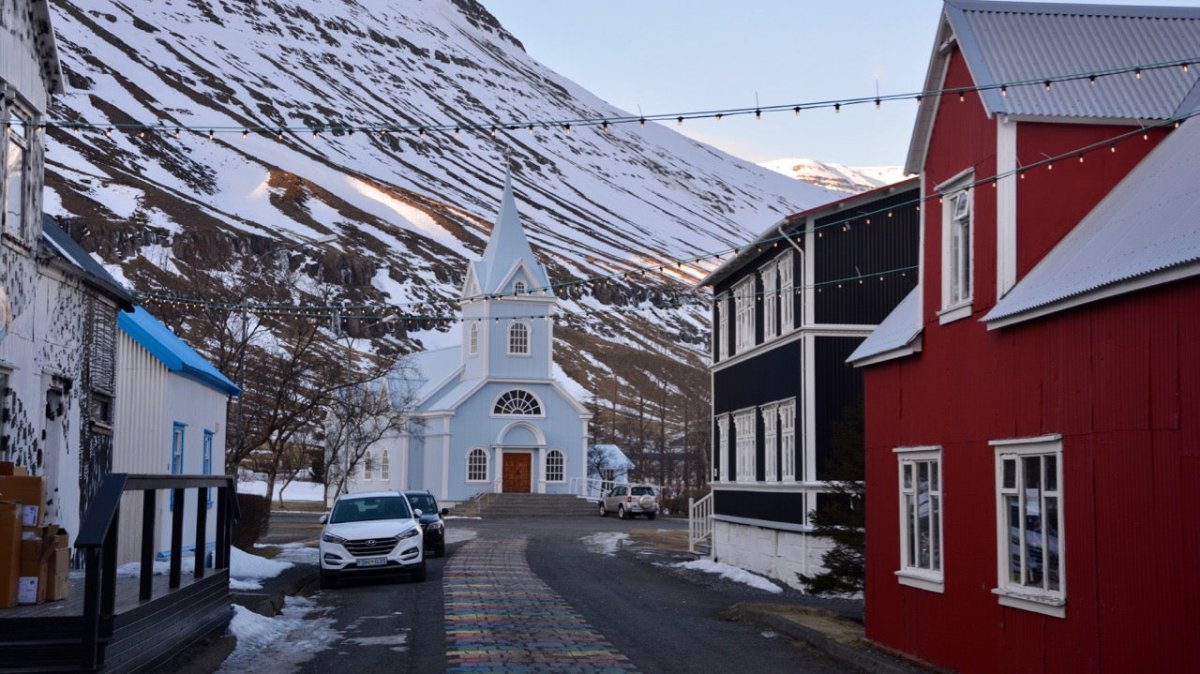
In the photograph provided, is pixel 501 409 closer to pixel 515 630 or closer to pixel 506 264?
pixel 506 264

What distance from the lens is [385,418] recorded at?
6875 cm

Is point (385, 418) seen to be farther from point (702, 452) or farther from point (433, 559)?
point (433, 559)

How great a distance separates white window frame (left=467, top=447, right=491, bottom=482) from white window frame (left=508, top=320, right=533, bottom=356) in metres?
4.85

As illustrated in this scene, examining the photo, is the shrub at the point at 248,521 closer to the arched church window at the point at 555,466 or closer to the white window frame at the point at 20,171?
the white window frame at the point at 20,171

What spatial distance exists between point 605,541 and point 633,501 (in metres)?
18.8

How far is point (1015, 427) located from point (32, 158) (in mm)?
11584

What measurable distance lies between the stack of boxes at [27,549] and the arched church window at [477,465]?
174 ft

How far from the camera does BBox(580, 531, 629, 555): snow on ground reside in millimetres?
38062

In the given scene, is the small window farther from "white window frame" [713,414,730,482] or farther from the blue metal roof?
"white window frame" [713,414,730,482]

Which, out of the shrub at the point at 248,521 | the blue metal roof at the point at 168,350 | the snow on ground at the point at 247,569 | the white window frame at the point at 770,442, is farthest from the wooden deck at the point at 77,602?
the shrub at the point at 248,521

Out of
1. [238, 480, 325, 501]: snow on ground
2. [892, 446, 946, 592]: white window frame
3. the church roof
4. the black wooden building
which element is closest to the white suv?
the black wooden building

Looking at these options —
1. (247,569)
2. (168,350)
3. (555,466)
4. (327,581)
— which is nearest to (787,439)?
(327,581)

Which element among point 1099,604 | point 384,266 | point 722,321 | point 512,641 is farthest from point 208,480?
point 384,266

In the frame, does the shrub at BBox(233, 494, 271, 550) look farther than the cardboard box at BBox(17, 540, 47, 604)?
Yes
